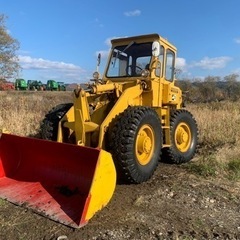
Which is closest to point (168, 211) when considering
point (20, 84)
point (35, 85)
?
point (20, 84)

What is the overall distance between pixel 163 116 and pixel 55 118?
7.37ft

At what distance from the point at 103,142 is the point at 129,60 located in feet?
8.01

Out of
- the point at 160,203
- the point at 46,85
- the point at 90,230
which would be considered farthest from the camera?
the point at 46,85

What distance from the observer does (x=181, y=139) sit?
788cm

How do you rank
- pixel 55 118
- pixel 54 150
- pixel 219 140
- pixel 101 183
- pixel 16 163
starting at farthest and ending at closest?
pixel 219 140
pixel 55 118
pixel 16 163
pixel 54 150
pixel 101 183

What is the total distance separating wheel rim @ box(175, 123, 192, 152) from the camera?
7836 mm

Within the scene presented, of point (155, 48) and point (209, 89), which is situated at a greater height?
point (155, 48)

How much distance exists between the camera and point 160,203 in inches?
205

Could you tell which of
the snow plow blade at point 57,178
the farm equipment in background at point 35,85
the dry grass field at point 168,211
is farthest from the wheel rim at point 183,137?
the farm equipment in background at point 35,85

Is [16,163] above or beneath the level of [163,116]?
beneath

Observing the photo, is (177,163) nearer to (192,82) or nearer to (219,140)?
(219,140)

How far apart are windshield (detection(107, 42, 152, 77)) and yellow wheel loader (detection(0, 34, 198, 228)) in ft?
0.07

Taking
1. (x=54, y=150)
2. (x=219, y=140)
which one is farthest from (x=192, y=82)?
(x=54, y=150)

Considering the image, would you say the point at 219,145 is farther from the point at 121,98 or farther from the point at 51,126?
the point at 51,126
